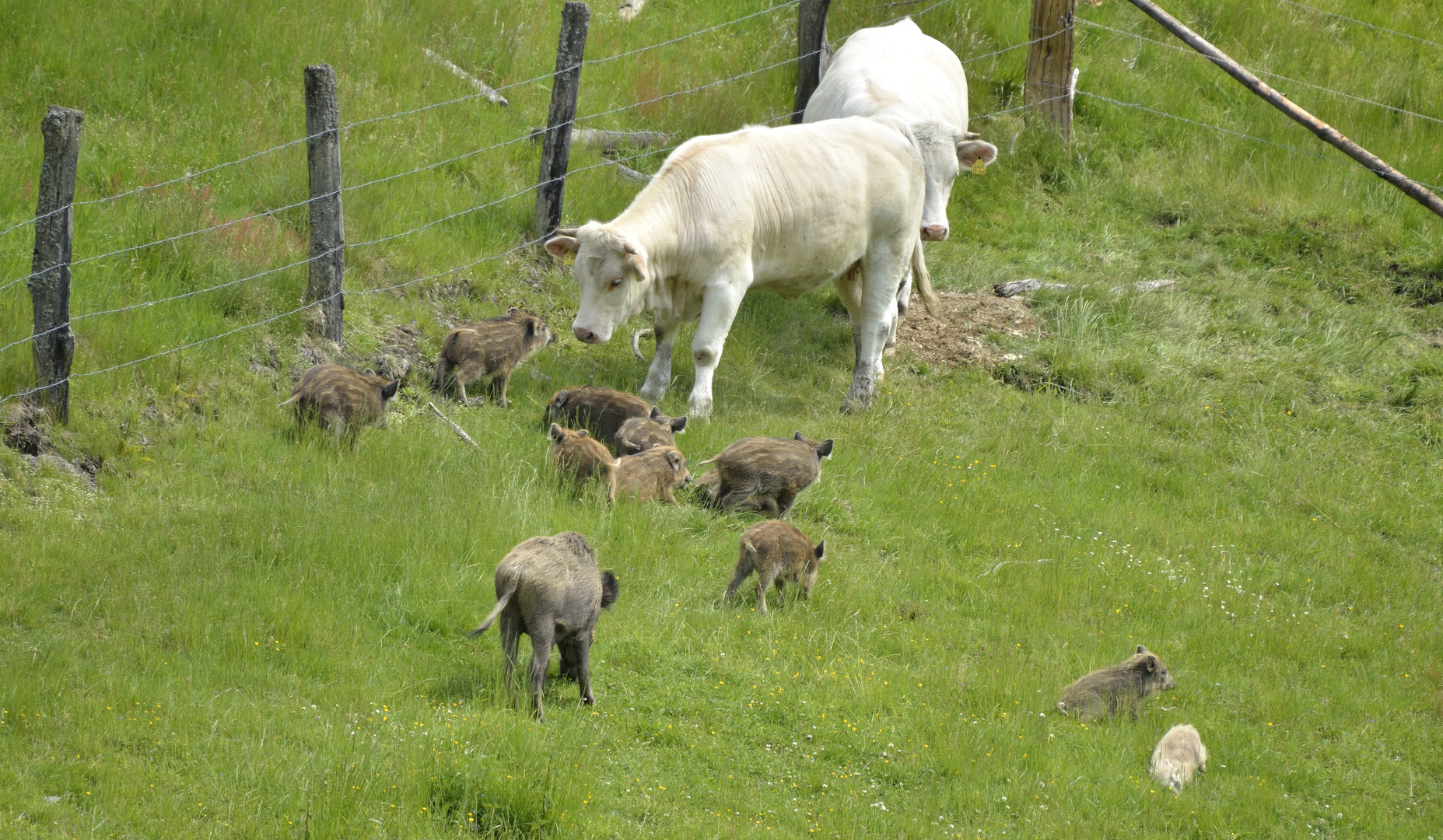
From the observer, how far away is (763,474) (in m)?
8.09

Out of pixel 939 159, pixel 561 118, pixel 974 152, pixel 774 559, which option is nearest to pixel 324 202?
pixel 561 118

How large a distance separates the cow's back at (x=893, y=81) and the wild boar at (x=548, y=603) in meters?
7.00

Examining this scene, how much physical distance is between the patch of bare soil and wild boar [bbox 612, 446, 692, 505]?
172 inches

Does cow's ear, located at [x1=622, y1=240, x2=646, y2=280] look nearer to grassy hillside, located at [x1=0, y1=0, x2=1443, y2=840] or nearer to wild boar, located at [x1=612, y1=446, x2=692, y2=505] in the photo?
grassy hillside, located at [x1=0, y1=0, x2=1443, y2=840]

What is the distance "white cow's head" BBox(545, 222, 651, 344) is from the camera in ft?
30.7

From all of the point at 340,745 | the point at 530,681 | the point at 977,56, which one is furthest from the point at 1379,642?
the point at 977,56

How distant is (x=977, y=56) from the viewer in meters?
15.9

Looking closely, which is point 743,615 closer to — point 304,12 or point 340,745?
point 340,745

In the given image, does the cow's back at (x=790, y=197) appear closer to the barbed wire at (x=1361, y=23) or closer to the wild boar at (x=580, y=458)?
the wild boar at (x=580, y=458)

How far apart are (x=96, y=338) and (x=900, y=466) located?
17.3 ft

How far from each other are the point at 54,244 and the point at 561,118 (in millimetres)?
4660

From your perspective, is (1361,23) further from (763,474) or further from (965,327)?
(763,474)

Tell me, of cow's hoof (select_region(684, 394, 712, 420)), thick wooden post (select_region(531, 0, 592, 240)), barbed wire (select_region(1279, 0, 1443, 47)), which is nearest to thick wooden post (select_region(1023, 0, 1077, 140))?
barbed wire (select_region(1279, 0, 1443, 47))

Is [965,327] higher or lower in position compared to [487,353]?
lower
